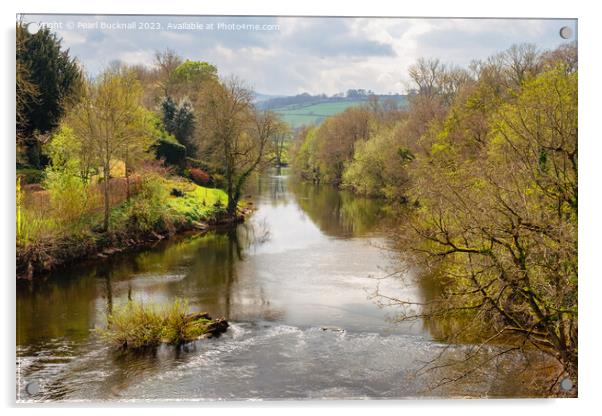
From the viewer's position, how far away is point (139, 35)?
8.02 meters

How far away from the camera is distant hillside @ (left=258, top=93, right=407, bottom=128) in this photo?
9.84 m

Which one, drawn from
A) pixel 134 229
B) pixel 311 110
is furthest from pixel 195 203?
pixel 311 110

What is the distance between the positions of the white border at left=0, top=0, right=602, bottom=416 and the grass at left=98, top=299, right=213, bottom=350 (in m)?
1.65

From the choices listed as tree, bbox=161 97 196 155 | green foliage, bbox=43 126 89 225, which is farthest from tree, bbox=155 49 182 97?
green foliage, bbox=43 126 89 225

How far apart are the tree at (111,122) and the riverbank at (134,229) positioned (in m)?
0.53

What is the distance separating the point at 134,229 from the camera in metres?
13.6

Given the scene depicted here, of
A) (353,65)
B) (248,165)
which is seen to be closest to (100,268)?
(353,65)

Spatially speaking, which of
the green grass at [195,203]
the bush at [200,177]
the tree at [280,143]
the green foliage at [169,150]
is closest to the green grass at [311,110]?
the tree at [280,143]

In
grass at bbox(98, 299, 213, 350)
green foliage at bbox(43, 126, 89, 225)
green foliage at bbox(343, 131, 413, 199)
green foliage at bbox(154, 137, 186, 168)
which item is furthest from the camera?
green foliage at bbox(343, 131, 413, 199)

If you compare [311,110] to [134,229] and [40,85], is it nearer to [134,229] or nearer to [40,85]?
[40,85]

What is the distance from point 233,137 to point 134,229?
5.79 metres

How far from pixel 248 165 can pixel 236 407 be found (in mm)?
12940

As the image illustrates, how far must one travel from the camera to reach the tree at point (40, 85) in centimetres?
820

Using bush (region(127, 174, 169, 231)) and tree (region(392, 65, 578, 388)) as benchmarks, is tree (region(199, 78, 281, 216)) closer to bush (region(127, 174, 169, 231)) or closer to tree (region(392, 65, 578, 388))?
bush (region(127, 174, 169, 231))
